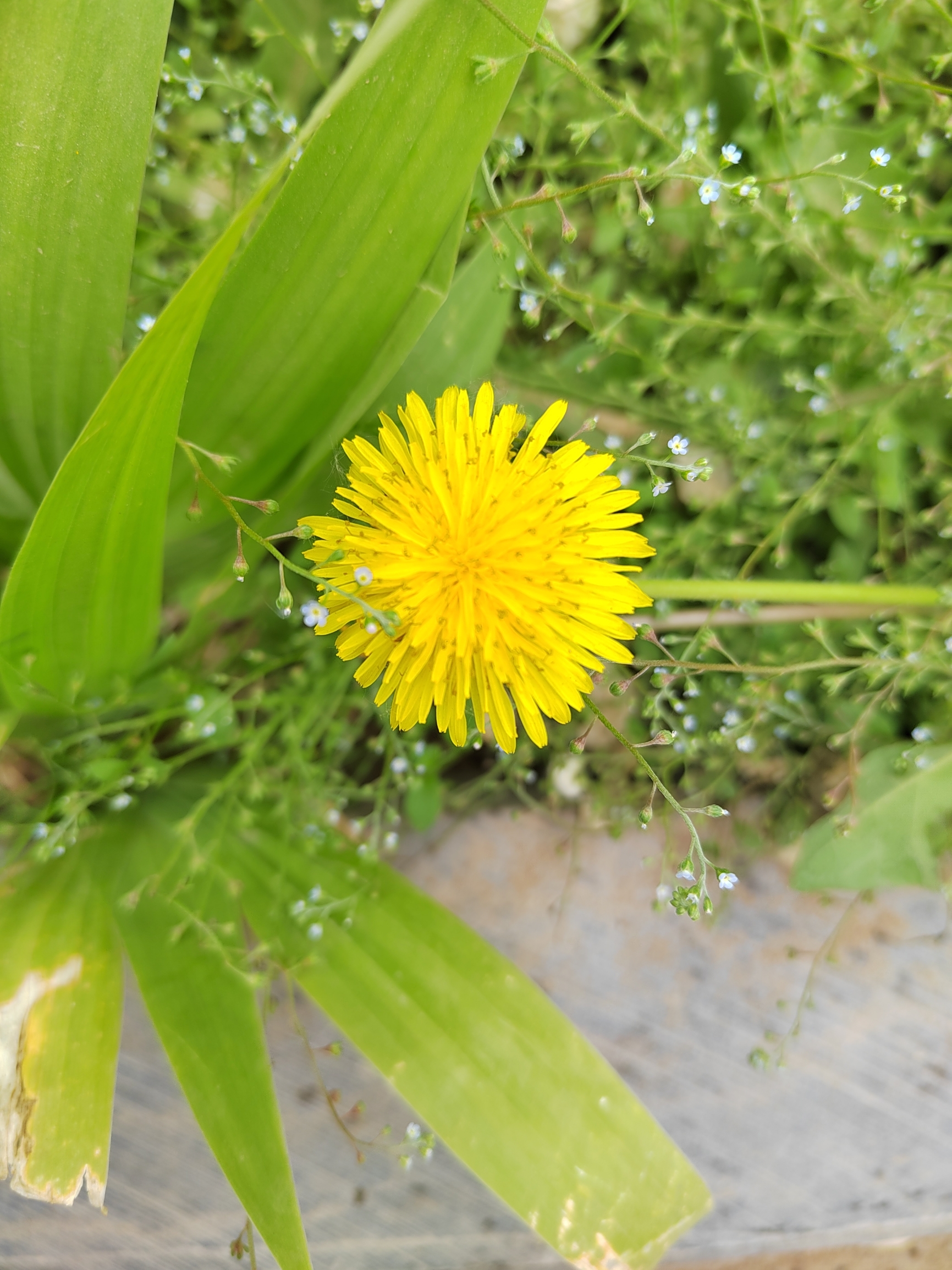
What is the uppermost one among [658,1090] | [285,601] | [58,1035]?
[285,601]

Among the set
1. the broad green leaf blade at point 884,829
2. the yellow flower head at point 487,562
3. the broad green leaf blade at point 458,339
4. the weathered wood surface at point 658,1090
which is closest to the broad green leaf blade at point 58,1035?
the weathered wood surface at point 658,1090

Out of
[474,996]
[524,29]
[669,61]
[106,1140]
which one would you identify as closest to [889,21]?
[669,61]

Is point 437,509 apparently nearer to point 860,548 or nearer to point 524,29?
point 524,29

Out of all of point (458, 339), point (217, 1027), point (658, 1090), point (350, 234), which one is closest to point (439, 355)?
point (458, 339)

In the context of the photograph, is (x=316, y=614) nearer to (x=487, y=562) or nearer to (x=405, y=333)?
(x=487, y=562)

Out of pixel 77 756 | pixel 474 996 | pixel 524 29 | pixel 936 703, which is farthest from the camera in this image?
pixel 936 703

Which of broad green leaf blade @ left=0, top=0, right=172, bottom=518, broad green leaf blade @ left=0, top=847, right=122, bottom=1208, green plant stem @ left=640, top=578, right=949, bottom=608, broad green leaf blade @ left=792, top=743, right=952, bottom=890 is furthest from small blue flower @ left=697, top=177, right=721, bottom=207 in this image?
broad green leaf blade @ left=0, top=847, right=122, bottom=1208
